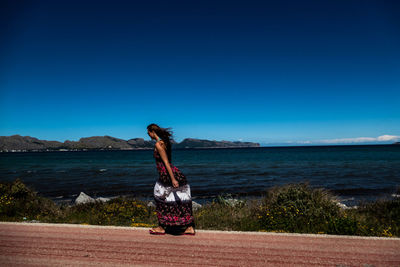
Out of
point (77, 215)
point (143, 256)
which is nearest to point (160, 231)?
point (143, 256)

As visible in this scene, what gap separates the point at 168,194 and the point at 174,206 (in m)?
0.27

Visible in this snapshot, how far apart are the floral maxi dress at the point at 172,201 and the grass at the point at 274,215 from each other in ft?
4.41

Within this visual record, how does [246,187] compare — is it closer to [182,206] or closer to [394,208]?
[394,208]

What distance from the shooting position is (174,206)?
16.4 ft

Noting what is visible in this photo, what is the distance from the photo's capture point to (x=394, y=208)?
7.89 m

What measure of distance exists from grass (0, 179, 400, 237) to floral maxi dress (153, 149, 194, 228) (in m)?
1.34

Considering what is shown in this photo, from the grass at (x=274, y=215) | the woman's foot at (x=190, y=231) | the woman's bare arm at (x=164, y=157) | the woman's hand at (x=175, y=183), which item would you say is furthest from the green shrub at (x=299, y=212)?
the woman's bare arm at (x=164, y=157)

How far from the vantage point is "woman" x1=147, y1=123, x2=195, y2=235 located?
16.3 ft

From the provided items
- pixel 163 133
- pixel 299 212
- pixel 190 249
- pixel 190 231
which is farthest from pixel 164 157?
pixel 299 212

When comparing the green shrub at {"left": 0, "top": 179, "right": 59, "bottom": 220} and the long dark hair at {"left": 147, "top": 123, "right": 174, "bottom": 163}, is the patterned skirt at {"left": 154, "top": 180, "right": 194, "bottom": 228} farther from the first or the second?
the green shrub at {"left": 0, "top": 179, "right": 59, "bottom": 220}

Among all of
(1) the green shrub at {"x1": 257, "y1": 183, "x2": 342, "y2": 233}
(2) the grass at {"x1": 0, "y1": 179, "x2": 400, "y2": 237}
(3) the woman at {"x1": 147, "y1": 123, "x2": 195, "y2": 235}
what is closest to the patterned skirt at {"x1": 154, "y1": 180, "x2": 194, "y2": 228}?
A: (3) the woman at {"x1": 147, "y1": 123, "x2": 195, "y2": 235}

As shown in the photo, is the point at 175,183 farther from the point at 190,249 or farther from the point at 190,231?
the point at 190,249

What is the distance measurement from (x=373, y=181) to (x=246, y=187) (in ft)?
35.3

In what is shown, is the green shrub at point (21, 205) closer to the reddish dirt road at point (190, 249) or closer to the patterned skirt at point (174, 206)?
the reddish dirt road at point (190, 249)
